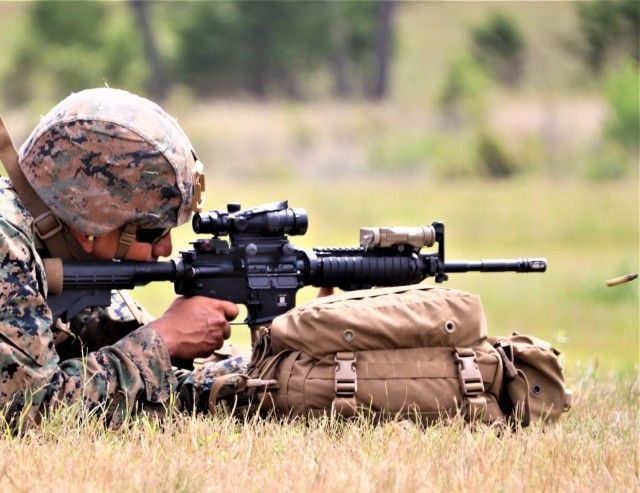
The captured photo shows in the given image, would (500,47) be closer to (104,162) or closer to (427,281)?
(427,281)

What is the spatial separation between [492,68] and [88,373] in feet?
195

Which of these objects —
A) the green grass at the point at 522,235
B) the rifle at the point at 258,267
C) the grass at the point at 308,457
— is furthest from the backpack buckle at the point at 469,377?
the green grass at the point at 522,235

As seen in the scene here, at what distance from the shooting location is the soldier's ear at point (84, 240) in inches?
214

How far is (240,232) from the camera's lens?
18.7 feet

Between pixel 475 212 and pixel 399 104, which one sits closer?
pixel 475 212

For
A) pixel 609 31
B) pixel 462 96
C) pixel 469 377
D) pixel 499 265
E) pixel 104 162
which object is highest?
pixel 609 31

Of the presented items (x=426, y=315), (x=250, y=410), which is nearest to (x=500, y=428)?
(x=426, y=315)

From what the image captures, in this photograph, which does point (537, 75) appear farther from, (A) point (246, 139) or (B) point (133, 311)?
(B) point (133, 311)

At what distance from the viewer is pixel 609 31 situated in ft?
183

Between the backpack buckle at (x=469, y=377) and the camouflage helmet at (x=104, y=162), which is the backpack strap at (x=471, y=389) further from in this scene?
the camouflage helmet at (x=104, y=162)

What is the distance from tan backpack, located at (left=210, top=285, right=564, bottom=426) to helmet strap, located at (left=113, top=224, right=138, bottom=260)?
2.38 feet

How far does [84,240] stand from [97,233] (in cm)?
15

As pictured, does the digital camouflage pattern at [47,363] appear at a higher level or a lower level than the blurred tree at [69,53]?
lower

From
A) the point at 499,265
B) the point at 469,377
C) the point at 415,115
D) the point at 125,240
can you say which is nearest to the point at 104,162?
the point at 125,240
